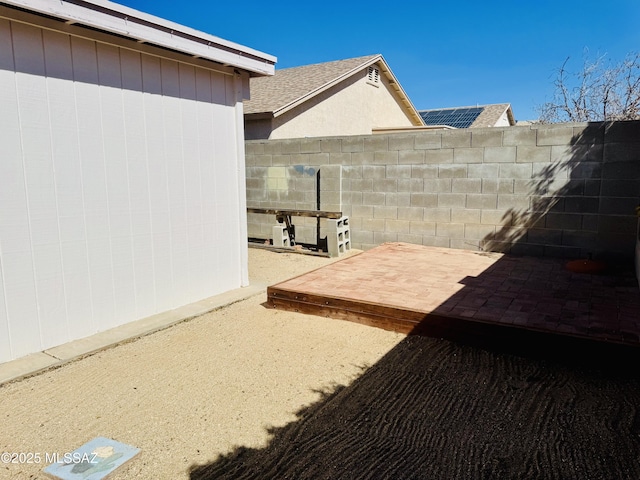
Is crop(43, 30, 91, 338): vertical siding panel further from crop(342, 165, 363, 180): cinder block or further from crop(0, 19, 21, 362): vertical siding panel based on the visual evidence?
crop(342, 165, 363, 180): cinder block

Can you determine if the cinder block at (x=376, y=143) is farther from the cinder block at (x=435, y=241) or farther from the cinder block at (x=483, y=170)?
the cinder block at (x=435, y=241)

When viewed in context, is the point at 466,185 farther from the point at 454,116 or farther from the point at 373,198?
the point at 454,116

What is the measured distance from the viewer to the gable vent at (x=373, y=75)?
51.4ft

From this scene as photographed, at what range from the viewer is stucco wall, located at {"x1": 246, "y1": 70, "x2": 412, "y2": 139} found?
1233 cm

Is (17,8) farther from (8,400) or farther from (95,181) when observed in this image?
(8,400)

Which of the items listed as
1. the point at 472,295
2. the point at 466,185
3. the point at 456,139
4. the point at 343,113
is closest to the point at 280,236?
the point at 466,185

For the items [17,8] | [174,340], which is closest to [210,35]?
[17,8]

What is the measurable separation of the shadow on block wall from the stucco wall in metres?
7.33

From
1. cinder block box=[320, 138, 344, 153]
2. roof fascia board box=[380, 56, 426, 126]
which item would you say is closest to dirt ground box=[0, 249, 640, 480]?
cinder block box=[320, 138, 344, 153]

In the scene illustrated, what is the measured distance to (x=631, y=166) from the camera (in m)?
5.91

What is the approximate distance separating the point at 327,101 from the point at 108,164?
1061cm

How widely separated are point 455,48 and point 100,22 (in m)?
24.0

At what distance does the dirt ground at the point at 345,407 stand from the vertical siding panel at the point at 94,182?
22.0 inches

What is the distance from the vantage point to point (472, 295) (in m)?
4.76
